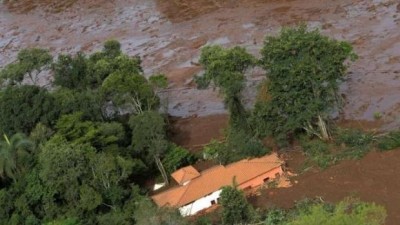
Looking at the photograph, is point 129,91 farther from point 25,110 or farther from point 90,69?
point 25,110

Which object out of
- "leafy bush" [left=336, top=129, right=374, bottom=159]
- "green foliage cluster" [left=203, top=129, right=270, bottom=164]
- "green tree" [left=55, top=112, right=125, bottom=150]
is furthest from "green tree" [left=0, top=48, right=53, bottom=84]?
"leafy bush" [left=336, top=129, right=374, bottom=159]

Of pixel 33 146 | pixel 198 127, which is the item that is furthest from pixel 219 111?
pixel 33 146

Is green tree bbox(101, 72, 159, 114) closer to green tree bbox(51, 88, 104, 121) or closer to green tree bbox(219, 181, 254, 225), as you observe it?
green tree bbox(51, 88, 104, 121)

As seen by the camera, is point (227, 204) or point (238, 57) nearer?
point (227, 204)

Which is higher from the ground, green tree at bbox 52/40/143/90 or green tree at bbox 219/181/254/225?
green tree at bbox 52/40/143/90

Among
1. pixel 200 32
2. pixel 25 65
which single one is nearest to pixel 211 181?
pixel 25 65

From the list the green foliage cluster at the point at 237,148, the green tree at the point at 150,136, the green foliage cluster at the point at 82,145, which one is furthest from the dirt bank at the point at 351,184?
the green foliage cluster at the point at 82,145

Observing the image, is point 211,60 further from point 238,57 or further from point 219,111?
point 219,111
